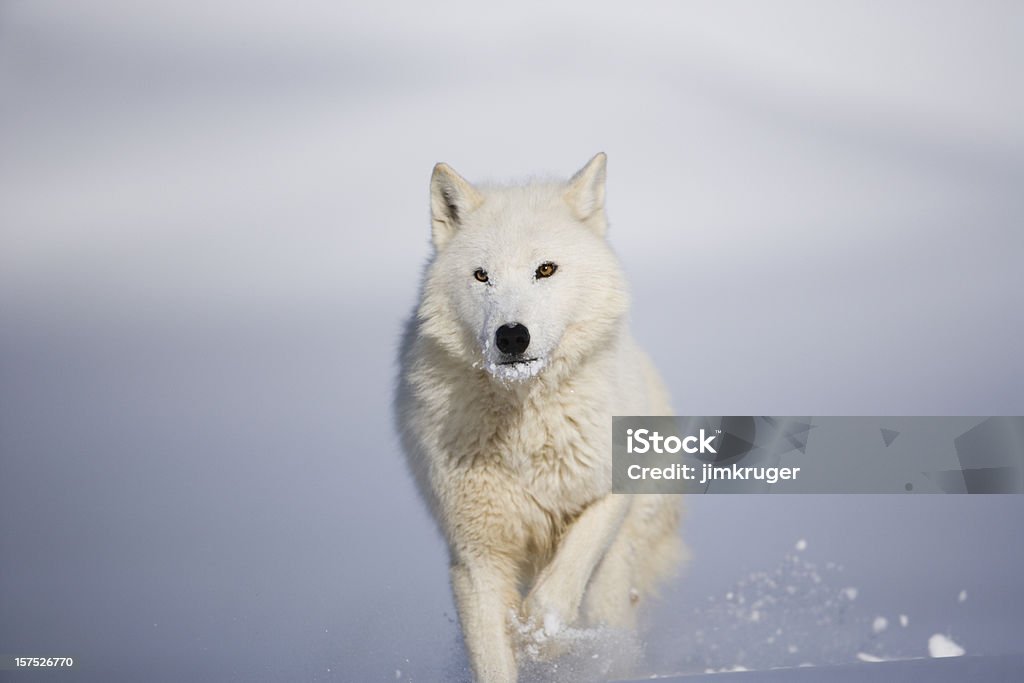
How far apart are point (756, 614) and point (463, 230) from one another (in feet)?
10.7

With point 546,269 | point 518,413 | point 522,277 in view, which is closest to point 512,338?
point 522,277

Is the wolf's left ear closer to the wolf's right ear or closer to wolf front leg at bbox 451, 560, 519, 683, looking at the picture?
the wolf's right ear

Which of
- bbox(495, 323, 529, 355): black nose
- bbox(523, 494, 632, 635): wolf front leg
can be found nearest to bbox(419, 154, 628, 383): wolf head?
bbox(495, 323, 529, 355): black nose

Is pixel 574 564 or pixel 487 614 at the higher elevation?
pixel 574 564

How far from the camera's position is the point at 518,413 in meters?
4.72

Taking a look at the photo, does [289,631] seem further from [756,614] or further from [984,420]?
[984,420]

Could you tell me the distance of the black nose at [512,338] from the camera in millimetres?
4094

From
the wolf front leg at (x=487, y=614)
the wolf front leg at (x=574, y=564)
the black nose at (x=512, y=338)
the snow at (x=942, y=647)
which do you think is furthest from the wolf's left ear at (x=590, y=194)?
the snow at (x=942, y=647)

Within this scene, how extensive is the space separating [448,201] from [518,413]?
3.77 feet

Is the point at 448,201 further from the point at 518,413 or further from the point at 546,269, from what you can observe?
the point at 518,413

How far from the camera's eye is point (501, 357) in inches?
163

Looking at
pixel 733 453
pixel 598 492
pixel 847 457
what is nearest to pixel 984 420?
pixel 847 457

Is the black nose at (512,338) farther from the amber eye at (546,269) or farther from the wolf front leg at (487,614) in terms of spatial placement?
the wolf front leg at (487,614)

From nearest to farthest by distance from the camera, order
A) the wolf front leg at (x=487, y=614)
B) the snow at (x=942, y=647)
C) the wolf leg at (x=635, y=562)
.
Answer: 1. the wolf front leg at (x=487, y=614)
2. the wolf leg at (x=635, y=562)
3. the snow at (x=942, y=647)
